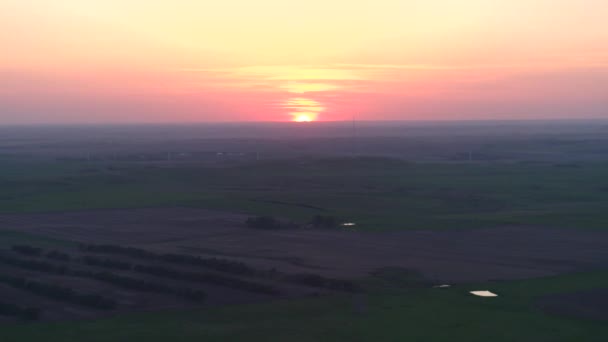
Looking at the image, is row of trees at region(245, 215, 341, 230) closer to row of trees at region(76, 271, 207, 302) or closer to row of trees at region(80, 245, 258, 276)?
row of trees at region(80, 245, 258, 276)

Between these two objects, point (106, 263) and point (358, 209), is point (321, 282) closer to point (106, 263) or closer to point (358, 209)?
point (106, 263)

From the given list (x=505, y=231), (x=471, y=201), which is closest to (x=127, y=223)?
(x=505, y=231)

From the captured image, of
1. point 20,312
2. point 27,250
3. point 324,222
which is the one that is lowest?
point 20,312

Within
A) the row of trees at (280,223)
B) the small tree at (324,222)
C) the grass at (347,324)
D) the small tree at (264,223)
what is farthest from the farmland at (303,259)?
the small tree at (264,223)

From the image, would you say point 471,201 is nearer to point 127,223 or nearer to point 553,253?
point 553,253

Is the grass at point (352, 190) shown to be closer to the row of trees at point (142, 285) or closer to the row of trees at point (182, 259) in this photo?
the row of trees at point (182, 259)

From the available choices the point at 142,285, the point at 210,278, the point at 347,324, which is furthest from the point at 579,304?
the point at 142,285
